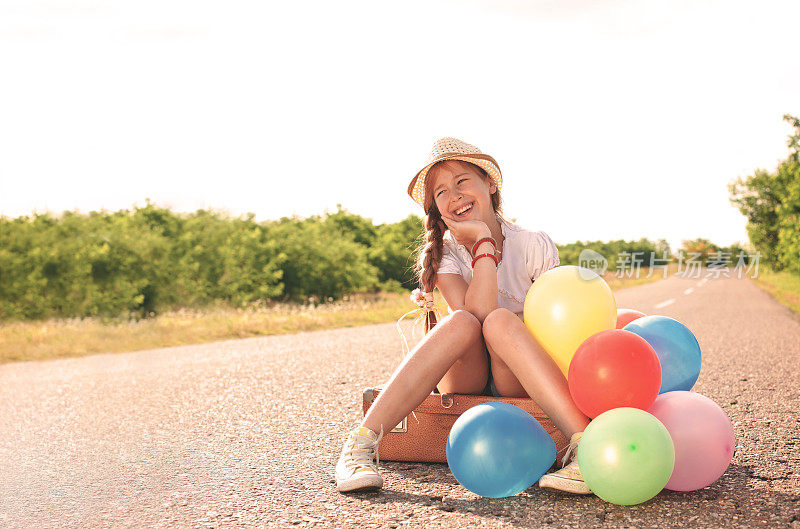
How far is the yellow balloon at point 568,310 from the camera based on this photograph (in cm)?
258

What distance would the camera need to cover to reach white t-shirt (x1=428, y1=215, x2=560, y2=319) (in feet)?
10.1

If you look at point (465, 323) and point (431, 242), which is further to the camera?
point (431, 242)

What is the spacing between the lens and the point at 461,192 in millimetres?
3125

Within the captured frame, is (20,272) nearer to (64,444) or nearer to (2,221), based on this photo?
(2,221)

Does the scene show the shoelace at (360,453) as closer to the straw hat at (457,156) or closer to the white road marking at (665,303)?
the straw hat at (457,156)

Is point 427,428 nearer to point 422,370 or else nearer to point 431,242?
point 422,370

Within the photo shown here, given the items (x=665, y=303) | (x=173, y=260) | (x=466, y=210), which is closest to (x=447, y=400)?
(x=466, y=210)

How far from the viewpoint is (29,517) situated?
2.48m

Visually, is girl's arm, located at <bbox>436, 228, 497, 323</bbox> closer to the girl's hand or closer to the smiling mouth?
the girl's hand

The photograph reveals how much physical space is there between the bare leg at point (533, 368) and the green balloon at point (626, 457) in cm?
21

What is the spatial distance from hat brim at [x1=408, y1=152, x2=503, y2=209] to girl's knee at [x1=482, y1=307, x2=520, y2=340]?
871 millimetres

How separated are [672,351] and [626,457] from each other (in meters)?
0.90

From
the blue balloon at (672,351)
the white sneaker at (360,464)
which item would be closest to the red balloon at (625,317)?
the blue balloon at (672,351)

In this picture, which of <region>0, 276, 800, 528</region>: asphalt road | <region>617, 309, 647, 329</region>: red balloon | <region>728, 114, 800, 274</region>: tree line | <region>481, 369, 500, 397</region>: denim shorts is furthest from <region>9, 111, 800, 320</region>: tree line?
<region>481, 369, 500, 397</region>: denim shorts
